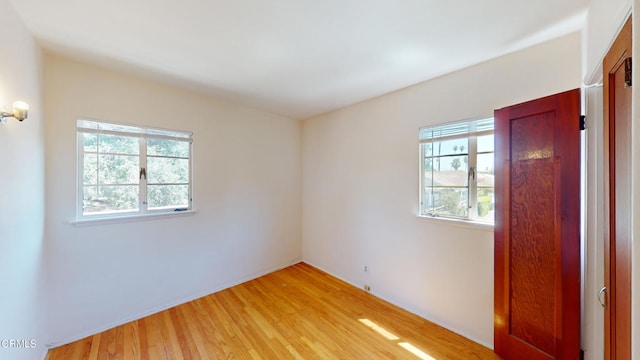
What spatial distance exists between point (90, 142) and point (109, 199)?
586mm

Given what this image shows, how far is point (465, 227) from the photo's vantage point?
223 cm

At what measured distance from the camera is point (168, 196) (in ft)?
9.15

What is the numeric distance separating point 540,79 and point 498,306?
1.85 metres

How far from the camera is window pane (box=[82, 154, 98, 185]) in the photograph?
7.42 ft

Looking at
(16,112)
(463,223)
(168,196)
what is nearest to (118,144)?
(168,196)

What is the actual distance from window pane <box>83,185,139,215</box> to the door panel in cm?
359

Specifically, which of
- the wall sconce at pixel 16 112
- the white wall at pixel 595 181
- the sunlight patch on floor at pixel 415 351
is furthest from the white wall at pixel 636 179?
the wall sconce at pixel 16 112

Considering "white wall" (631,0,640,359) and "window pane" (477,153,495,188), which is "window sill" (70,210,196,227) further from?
"white wall" (631,0,640,359)

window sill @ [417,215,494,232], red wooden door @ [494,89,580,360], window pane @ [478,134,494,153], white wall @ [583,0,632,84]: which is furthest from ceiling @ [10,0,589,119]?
window sill @ [417,215,494,232]

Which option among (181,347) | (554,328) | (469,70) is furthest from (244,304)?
(469,70)

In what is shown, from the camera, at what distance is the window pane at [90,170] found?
89.0 inches

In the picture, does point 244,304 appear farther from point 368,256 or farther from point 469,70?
point 469,70

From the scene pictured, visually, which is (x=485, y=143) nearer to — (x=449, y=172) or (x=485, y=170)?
(x=485, y=170)

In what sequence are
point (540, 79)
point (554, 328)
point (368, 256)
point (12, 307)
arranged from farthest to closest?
point (368, 256)
point (540, 79)
point (554, 328)
point (12, 307)
